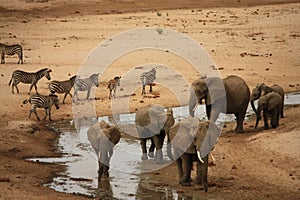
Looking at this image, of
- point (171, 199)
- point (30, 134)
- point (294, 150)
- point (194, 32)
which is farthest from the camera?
point (194, 32)

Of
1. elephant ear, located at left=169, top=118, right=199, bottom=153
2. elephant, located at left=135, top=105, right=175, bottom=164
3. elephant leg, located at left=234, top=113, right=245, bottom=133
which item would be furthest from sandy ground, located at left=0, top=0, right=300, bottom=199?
elephant ear, located at left=169, top=118, right=199, bottom=153

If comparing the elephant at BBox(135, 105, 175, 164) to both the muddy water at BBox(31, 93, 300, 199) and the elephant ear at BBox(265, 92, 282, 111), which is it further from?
the elephant ear at BBox(265, 92, 282, 111)

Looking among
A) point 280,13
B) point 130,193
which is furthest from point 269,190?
point 280,13

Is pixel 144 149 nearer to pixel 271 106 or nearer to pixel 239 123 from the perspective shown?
pixel 239 123

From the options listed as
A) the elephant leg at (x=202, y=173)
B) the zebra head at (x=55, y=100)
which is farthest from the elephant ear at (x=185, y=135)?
the zebra head at (x=55, y=100)

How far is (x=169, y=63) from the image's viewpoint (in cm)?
2927

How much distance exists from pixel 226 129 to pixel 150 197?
5.91 metres

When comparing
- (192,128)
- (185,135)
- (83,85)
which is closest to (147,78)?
(83,85)

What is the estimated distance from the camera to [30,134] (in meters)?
18.9

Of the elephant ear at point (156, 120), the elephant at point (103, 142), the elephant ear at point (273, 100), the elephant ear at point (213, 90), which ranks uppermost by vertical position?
the elephant ear at point (213, 90)

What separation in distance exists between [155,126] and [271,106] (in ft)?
11.9

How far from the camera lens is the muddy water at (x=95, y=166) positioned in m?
14.7

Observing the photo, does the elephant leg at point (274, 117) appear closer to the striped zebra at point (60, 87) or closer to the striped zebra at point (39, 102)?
the striped zebra at point (39, 102)

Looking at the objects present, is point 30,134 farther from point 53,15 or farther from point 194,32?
point 53,15
